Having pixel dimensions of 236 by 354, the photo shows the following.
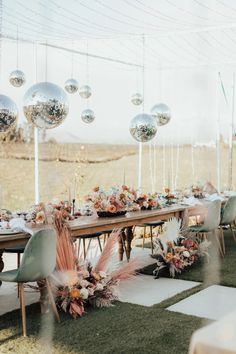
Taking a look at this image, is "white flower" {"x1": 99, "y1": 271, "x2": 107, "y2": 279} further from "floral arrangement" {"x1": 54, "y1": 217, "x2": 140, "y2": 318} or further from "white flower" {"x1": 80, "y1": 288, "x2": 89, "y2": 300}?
"white flower" {"x1": 80, "y1": 288, "x2": 89, "y2": 300}

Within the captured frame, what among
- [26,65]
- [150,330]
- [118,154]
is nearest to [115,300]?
[150,330]

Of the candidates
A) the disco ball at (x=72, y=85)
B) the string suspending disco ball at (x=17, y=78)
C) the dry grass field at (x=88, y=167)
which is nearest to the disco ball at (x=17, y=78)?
the string suspending disco ball at (x=17, y=78)

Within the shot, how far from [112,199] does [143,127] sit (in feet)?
3.63

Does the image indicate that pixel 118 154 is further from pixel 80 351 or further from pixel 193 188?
pixel 80 351

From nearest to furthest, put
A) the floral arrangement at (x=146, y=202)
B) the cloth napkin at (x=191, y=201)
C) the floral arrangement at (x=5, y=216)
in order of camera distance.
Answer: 1. the floral arrangement at (x=5, y=216)
2. the floral arrangement at (x=146, y=202)
3. the cloth napkin at (x=191, y=201)

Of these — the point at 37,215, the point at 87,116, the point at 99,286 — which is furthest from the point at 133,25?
the point at 99,286

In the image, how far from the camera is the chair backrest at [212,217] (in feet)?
20.7

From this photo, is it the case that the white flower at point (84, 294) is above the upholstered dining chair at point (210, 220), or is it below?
below

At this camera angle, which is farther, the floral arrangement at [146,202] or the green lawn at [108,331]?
the floral arrangement at [146,202]

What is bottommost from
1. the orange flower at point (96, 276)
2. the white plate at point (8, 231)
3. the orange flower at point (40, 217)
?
the orange flower at point (96, 276)

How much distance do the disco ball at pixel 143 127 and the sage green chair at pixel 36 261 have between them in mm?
2500

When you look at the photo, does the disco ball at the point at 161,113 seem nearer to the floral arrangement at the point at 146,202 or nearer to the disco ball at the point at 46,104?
the floral arrangement at the point at 146,202

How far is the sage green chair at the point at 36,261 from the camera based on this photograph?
380 cm

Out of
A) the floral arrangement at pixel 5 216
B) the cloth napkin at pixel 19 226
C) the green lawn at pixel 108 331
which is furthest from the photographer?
the floral arrangement at pixel 5 216
